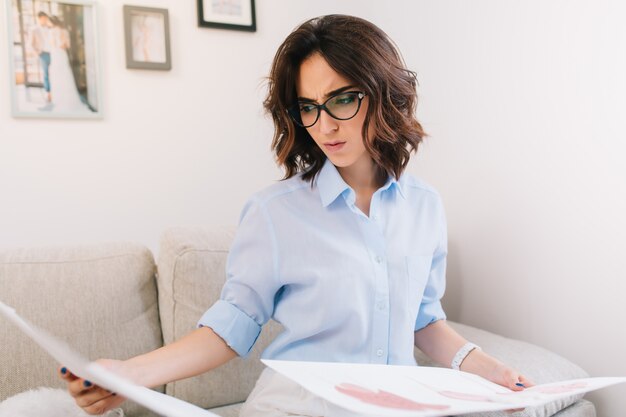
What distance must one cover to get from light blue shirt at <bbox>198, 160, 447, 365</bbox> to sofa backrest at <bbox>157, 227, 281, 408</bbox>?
421 millimetres

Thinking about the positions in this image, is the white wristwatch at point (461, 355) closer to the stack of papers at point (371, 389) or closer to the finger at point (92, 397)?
the stack of papers at point (371, 389)

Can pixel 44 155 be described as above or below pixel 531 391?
above

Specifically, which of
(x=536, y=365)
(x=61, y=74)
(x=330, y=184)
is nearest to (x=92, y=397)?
(x=330, y=184)

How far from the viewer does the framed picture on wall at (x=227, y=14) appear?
2061mm

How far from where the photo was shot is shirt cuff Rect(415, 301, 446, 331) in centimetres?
126

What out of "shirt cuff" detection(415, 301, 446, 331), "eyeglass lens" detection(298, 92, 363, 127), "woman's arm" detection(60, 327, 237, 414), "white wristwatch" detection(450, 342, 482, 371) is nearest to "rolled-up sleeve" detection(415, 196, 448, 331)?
"shirt cuff" detection(415, 301, 446, 331)

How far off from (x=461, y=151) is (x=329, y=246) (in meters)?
0.81

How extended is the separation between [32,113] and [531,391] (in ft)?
5.52

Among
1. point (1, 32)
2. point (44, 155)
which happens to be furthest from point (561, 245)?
point (1, 32)

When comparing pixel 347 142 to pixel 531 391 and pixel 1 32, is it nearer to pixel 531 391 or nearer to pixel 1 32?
pixel 531 391

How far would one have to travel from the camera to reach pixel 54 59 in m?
1.88

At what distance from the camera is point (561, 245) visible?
1414mm

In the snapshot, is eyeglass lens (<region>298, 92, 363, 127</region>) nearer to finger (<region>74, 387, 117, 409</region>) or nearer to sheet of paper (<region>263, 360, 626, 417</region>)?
sheet of paper (<region>263, 360, 626, 417</region>)

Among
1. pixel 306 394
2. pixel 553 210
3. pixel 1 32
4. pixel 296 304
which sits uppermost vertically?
pixel 1 32
